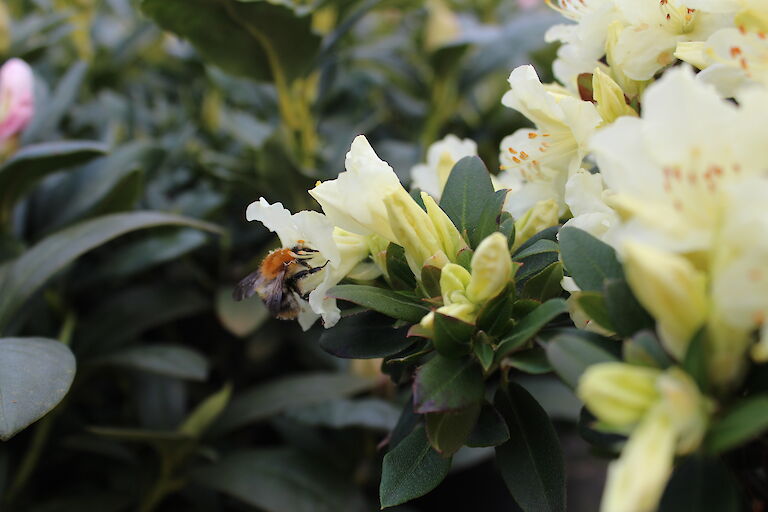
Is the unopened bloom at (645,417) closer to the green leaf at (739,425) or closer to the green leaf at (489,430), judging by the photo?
the green leaf at (739,425)

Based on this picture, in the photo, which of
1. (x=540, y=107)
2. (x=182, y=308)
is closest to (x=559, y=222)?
(x=540, y=107)

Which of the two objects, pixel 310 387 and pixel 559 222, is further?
pixel 310 387

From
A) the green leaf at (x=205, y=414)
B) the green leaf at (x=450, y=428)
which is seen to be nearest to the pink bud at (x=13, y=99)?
the green leaf at (x=205, y=414)

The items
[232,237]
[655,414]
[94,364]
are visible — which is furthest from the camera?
[232,237]

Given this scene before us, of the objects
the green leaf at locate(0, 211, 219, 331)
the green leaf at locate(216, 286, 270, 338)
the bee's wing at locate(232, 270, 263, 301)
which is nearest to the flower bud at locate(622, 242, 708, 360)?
the bee's wing at locate(232, 270, 263, 301)

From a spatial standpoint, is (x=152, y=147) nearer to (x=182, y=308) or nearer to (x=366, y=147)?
(x=182, y=308)

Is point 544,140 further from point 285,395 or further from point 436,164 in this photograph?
point 285,395

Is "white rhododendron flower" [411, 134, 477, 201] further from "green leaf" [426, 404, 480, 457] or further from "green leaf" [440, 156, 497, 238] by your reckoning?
"green leaf" [426, 404, 480, 457]
